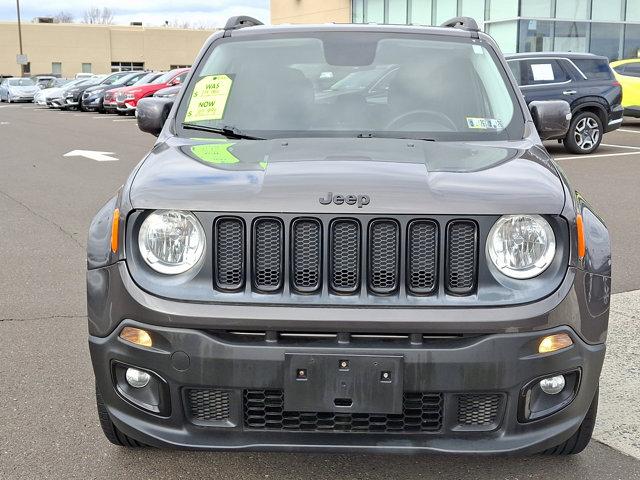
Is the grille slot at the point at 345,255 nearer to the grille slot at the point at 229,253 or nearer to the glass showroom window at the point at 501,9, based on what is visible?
the grille slot at the point at 229,253

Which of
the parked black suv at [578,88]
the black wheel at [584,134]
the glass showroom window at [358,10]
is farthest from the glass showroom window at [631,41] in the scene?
the black wheel at [584,134]

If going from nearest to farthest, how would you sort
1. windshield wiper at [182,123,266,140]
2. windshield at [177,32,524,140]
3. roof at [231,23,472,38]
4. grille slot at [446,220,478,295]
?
grille slot at [446,220,478,295] < windshield wiper at [182,123,266,140] < windshield at [177,32,524,140] < roof at [231,23,472,38]

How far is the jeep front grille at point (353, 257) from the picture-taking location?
2766 mm

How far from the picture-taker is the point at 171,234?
286 cm

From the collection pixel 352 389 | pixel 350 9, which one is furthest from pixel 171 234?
pixel 350 9

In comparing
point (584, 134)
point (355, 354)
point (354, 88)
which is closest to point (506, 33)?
point (584, 134)

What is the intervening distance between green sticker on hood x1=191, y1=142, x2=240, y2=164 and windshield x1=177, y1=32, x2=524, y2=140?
262mm

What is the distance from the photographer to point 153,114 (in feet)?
14.2

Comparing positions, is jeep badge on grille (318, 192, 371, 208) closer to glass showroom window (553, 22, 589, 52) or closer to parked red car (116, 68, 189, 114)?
parked red car (116, 68, 189, 114)

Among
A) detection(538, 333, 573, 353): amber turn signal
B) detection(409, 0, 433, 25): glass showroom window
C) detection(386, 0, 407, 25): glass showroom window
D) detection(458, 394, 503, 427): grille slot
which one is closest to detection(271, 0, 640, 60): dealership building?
detection(409, 0, 433, 25): glass showroom window

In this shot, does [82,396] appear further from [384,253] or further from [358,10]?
[358,10]

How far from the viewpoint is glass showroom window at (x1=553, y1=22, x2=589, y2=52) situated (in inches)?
1168

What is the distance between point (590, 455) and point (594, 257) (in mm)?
964

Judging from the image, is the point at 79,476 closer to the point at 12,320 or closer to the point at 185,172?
the point at 185,172
